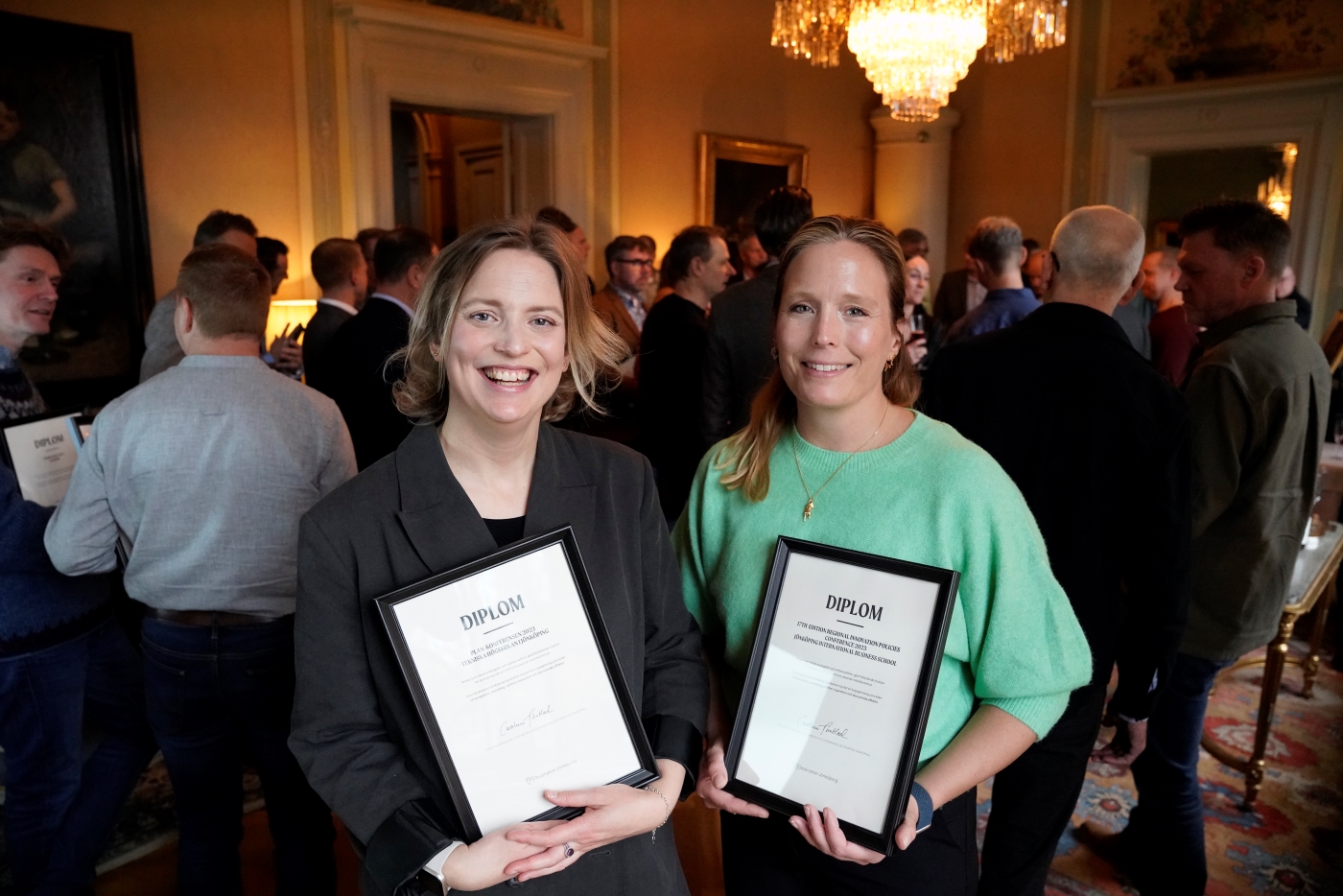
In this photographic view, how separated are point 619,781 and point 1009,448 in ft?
4.26

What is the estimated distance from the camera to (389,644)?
1.24 metres

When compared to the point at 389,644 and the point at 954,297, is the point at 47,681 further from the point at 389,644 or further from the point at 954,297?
the point at 954,297

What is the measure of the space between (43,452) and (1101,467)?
249 centimetres

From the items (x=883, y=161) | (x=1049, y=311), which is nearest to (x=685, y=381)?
(x=1049, y=311)

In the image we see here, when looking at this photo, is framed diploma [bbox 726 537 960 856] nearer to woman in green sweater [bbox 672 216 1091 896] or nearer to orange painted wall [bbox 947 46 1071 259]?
woman in green sweater [bbox 672 216 1091 896]

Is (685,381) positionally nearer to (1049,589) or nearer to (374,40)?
(1049,589)

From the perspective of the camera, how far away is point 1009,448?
7.14 ft

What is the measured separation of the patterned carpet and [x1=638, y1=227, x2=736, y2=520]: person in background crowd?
5.60 feet

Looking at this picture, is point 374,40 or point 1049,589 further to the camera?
point 374,40

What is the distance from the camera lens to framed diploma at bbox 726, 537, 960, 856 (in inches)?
49.9
